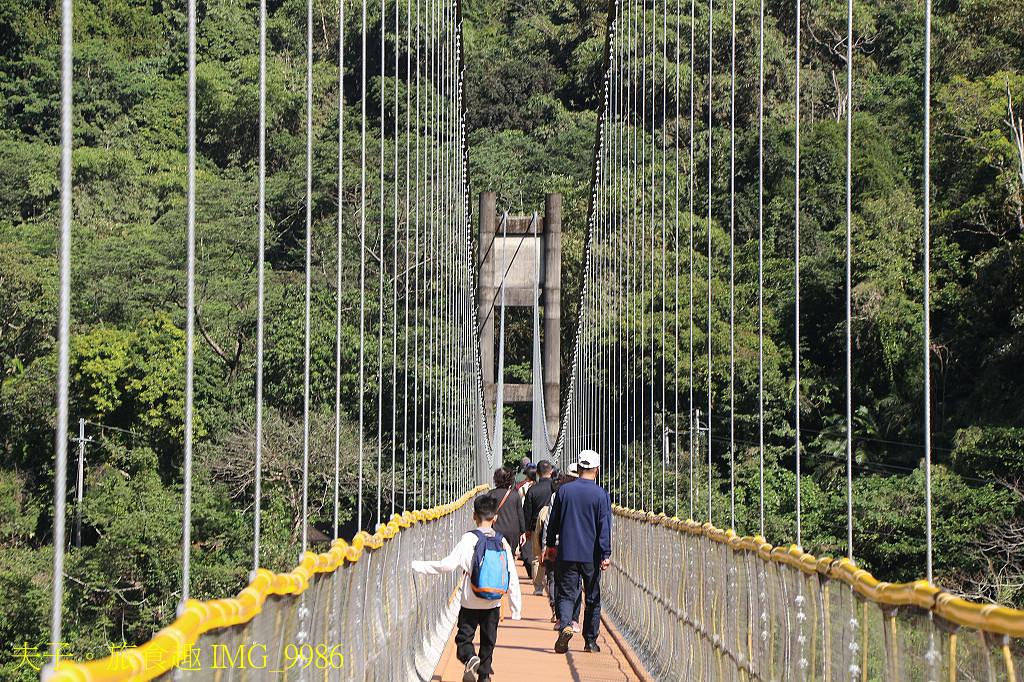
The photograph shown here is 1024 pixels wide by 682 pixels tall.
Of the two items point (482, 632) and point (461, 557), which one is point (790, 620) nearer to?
point (461, 557)

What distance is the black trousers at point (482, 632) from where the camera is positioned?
15.8 feet

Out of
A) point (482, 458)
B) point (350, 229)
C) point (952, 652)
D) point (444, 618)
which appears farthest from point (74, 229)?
point (952, 652)

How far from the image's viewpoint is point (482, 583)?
4.68 m

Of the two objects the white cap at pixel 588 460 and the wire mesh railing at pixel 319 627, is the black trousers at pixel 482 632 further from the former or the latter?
the white cap at pixel 588 460

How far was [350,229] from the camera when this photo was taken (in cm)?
2922

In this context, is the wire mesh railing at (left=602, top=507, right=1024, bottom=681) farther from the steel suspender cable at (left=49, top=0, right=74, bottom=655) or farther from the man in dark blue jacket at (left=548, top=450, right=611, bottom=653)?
the steel suspender cable at (left=49, top=0, right=74, bottom=655)

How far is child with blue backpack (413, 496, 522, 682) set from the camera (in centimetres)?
468

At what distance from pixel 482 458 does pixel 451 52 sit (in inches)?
249

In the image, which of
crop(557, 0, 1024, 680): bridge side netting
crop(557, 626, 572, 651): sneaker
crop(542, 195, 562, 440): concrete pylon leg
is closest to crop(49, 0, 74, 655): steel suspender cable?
crop(557, 0, 1024, 680): bridge side netting

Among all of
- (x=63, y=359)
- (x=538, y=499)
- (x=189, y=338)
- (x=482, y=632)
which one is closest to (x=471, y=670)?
(x=482, y=632)

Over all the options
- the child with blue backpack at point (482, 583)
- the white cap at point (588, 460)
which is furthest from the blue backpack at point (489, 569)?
the white cap at point (588, 460)

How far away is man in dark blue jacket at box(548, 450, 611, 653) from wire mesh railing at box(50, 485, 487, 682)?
2.21 feet

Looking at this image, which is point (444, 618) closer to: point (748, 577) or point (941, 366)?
point (748, 577)

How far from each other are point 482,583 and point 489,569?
0.06 m
